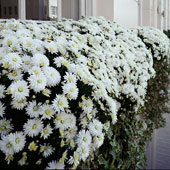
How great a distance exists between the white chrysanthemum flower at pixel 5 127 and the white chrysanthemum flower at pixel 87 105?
1.14 feet

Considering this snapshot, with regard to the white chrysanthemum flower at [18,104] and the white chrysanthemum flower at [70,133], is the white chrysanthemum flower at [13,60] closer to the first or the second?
the white chrysanthemum flower at [18,104]

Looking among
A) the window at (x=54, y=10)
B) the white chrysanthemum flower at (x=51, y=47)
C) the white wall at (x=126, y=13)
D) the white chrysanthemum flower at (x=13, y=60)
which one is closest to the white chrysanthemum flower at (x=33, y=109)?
the white chrysanthemum flower at (x=13, y=60)

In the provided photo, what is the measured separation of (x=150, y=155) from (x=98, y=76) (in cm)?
233

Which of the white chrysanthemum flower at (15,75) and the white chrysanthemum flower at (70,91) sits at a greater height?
the white chrysanthemum flower at (15,75)

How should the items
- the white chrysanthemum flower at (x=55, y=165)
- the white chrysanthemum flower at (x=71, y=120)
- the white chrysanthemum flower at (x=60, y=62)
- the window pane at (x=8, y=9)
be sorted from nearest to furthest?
the white chrysanthemum flower at (x=55, y=165) < the white chrysanthemum flower at (x=71, y=120) < the white chrysanthemum flower at (x=60, y=62) < the window pane at (x=8, y=9)


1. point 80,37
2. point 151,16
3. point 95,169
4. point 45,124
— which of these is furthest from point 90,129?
point 151,16

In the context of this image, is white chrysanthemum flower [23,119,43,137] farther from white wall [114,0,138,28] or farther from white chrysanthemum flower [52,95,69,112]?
white wall [114,0,138,28]

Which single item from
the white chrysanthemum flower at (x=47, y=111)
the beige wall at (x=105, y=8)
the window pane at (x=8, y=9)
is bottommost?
the white chrysanthemum flower at (x=47, y=111)

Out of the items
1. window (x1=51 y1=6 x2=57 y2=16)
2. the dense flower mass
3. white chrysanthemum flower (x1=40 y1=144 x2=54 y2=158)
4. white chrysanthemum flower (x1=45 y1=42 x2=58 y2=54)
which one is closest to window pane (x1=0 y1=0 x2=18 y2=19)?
window (x1=51 y1=6 x2=57 y2=16)

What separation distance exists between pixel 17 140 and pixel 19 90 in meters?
0.22

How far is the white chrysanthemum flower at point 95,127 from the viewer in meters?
1.45

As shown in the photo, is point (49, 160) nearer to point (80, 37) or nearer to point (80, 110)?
point (80, 110)

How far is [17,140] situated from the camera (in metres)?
1.31

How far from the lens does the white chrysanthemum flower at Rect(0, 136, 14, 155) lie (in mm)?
1304
